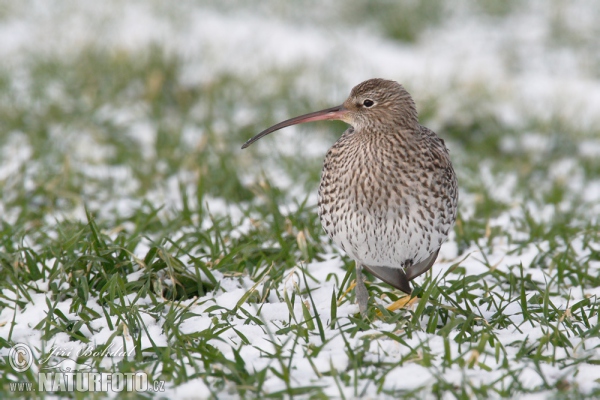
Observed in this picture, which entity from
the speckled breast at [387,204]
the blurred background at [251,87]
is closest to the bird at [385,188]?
the speckled breast at [387,204]

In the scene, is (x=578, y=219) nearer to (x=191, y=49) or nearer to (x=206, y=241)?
(x=206, y=241)

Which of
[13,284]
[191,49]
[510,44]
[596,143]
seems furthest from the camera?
[510,44]

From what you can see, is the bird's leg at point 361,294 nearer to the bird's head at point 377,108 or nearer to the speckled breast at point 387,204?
the speckled breast at point 387,204

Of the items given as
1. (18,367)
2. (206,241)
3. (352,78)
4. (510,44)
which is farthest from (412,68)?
(18,367)

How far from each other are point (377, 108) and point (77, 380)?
2.07 meters

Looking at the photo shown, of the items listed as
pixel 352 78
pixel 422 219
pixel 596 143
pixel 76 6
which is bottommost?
pixel 422 219

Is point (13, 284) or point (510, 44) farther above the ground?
point (510, 44)

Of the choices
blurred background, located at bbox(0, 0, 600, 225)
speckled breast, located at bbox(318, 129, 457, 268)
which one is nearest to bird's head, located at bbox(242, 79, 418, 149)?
speckled breast, located at bbox(318, 129, 457, 268)

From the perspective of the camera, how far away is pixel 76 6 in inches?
432

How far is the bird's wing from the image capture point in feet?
14.3

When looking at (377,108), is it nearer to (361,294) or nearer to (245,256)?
(361,294)

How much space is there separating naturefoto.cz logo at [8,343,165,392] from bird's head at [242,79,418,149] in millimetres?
1452

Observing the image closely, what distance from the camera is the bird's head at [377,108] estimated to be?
4281mm

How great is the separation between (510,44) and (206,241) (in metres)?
7.95
